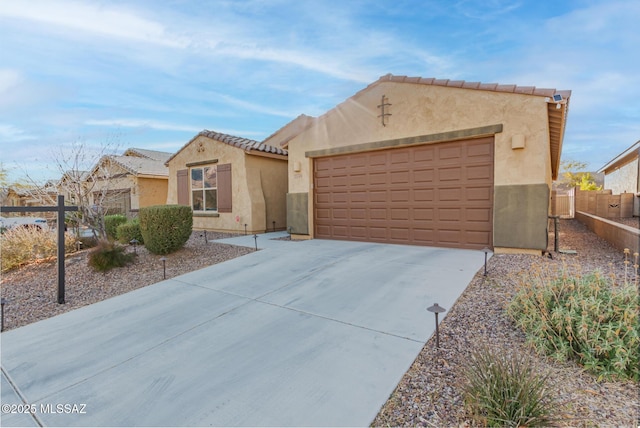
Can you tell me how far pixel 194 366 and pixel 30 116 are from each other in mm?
11614

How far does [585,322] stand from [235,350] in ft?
10.9

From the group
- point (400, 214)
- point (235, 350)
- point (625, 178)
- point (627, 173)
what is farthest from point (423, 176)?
point (625, 178)

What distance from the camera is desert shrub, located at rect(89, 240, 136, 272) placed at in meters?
6.57

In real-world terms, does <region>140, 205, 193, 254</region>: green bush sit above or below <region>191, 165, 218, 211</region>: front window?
below

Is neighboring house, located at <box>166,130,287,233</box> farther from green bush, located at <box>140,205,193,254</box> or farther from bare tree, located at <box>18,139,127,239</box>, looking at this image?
green bush, located at <box>140,205,193,254</box>

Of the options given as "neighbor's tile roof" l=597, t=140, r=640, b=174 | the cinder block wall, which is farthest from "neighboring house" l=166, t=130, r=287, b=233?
"neighbor's tile roof" l=597, t=140, r=640, b=174

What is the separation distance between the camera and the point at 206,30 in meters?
7.72

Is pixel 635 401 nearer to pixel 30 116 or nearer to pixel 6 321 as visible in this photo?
pixel 6 321

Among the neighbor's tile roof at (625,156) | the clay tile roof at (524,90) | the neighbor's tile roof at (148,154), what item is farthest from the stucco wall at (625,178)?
the neighbor's tile roof at (148,154)

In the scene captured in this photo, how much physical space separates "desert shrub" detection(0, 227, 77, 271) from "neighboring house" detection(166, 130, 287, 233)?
5061 mm

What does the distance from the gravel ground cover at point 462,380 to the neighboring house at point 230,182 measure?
27.9ft

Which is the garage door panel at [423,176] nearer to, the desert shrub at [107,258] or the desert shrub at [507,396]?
the desert shrub at [507,396]

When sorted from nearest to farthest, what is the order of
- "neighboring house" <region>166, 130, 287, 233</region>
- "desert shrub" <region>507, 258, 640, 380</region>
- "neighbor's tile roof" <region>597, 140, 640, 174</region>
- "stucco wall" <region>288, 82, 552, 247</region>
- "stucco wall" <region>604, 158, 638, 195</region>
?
"desert shrub" <region>507, 258, 640, 380</region>, "stucco wall" <region>288, 82, 552, 247</region>, "neighboring house" <region>166, 130, 287, 233</region>, "neighbor's tile roof" <region>597, 140, 640, 174</region>, "stucco wall" <region>604, 158, 638, 195</region>

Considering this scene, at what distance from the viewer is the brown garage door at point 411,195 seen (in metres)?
7.05
